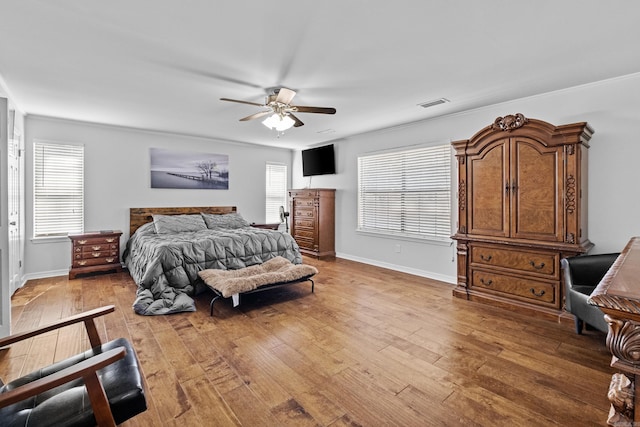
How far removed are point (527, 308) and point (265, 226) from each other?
4.94m

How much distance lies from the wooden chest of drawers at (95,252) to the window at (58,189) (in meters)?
0.44

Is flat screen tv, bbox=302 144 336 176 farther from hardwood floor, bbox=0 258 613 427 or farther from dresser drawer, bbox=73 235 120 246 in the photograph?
dresser drawer, bbox=73 235 120 246

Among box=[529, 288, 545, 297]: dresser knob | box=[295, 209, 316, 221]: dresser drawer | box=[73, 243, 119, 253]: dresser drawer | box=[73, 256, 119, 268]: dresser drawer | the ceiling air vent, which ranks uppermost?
the ceiling air vent

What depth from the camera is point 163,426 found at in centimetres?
170

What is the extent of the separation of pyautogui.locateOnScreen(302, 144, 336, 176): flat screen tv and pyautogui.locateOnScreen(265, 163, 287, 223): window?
70cm

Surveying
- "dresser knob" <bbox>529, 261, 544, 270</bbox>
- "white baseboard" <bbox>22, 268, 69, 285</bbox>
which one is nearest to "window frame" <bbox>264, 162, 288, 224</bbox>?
"white baseboard" <bbox>22, 268, 69, 285</bbox>

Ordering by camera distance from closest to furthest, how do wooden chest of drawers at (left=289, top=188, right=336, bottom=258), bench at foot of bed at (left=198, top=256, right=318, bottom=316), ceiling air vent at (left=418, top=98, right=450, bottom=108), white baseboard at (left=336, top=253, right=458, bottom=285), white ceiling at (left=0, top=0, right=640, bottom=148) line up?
white ceiling at (left=0, top=0, right=640, bottom=148), bench at foot of bed at (left=198, top=256, right=318, bottom=316), ceiling air vent at (left=418, top=98, right=450, bottom=108), white baseboard at (left=336, top=253, right=458, bottom=285), wooden chest of drawers at (left=289, top=188, right=336, bottom=258)

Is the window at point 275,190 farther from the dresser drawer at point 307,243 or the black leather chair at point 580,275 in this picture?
the black leather chair at point 580,275

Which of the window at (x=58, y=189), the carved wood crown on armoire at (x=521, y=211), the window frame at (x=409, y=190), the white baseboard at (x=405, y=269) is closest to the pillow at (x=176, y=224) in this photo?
the window at (x=58, y=189)

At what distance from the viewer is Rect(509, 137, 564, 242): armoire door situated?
123 inches

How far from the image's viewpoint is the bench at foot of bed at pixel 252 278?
3305mm

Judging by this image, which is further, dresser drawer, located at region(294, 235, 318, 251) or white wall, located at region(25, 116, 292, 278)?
dresser drawer, located at region(294, 235, 318, 251)

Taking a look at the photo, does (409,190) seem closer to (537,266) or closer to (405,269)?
(405,269)

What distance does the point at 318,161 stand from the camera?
6707mm
